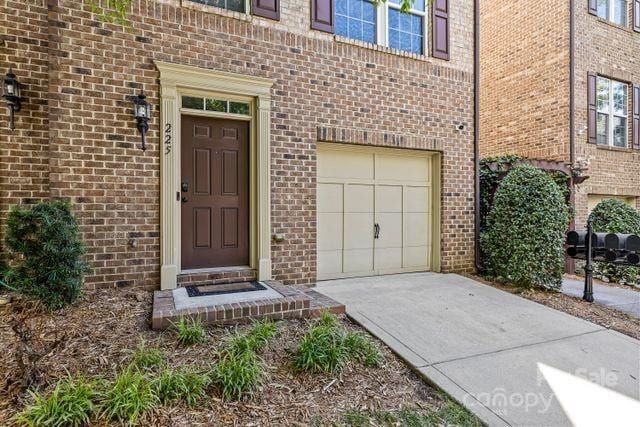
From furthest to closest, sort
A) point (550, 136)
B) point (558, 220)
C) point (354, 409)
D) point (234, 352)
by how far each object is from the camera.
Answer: point (550, 136)
point (558, 220)
point (234, 352)
point (354, 409)

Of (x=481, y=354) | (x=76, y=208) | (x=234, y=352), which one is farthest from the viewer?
(x=76, y=208)

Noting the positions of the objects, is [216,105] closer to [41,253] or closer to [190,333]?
[41,253]

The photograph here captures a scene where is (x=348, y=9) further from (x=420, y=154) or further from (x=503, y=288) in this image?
(x=503, y=288)

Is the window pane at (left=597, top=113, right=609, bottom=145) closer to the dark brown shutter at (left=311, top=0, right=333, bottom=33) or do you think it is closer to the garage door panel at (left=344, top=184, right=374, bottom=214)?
the garage door panel at (left=344, top=184, right=374, bottom=214)

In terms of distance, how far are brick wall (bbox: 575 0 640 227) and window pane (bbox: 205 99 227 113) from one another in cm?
737

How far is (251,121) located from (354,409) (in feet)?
12.0

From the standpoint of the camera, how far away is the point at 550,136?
8.06m

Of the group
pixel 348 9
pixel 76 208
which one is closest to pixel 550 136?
pixel 348 9

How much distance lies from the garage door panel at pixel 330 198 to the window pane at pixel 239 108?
1461 mm

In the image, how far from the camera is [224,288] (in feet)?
14.0

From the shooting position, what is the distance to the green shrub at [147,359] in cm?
256

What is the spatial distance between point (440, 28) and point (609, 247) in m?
4.12

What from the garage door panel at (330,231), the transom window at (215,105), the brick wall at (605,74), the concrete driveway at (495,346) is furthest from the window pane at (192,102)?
the brick wall at (605,74)

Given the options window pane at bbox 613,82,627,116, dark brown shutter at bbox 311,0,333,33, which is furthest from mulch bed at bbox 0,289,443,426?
window pane at bbox 613,82,627,116
